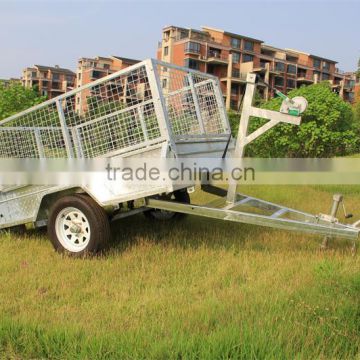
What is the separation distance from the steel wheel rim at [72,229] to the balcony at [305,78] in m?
89.8

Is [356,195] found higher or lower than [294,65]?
lower

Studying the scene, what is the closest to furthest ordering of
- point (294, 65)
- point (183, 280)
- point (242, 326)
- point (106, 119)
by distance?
point (242, 326) → point (183, 280) → point (106, 119) → point (294, 65)

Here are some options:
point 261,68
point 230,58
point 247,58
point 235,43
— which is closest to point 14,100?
point 230,58

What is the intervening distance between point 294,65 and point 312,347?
89.7 metres

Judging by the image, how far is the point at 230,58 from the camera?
7462cm

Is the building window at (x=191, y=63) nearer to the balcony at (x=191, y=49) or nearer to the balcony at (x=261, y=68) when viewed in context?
the balcony at (x=191, y=49)

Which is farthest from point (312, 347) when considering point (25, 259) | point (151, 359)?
point (25, 259)

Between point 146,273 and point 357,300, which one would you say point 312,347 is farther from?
point 146,273

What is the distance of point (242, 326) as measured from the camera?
3.40 meters

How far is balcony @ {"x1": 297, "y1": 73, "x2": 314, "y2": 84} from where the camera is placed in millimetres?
89938

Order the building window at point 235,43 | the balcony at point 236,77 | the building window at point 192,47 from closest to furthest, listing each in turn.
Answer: the building window at point 192,47 < the balcony at point 236,77 < the building window at point 235,43

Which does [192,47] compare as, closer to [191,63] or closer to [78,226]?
[191,63]

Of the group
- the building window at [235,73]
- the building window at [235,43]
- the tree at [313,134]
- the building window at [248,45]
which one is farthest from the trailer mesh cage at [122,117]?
the building window at [248,45]

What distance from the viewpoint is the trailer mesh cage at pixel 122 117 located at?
5273 millimetres
